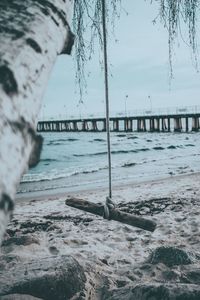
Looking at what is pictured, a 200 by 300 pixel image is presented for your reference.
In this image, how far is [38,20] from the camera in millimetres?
788

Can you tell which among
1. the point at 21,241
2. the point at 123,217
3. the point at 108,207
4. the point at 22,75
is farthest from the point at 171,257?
the point at 22,75

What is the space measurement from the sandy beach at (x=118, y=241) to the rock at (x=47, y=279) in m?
0.13

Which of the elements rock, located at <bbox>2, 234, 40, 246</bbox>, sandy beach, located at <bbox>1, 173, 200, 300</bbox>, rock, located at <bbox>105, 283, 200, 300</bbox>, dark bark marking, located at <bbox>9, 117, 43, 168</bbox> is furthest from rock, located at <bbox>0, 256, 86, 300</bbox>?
dark bark marking, located at <bbox>9, 117, 43, 168</bbox>

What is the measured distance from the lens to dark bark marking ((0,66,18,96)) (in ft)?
2.02

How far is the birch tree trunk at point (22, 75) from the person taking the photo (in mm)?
562

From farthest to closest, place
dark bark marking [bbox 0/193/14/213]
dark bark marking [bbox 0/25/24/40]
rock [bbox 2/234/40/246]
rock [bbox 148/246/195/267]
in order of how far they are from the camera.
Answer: rock [bbox 2/234/40/246], rock [bbox 148/246/195/267], dark bark marking [bbox 0/25/24/40], dark bark marking [bbox 0/193/14/213]

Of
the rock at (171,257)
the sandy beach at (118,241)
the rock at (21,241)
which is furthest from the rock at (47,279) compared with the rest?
the rock at (21,241)

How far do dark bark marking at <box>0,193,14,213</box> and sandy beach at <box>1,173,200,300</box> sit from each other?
202 centimetres

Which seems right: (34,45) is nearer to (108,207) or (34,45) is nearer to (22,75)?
(22,75)

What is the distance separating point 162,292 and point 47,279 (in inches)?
36.9

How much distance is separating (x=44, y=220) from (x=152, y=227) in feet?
11.0

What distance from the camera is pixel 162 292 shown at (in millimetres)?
2385

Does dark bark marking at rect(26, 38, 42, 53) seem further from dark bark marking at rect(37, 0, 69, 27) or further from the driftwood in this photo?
the driftwood

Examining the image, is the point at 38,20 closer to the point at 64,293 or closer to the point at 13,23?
the point at 13,23
